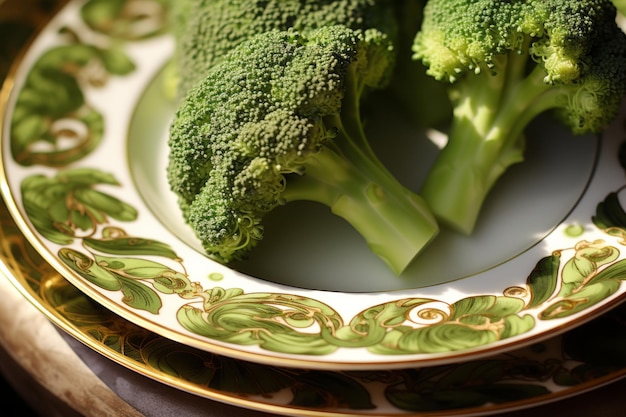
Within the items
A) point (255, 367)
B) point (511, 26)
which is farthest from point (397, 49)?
point (255, 367)

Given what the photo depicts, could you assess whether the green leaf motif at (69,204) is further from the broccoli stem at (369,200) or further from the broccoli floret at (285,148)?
the broccoli stem at (369,200)

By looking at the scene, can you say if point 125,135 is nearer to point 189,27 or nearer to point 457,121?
point 189,27

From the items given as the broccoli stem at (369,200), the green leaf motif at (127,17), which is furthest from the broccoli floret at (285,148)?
the green leaf motif at (127,17)

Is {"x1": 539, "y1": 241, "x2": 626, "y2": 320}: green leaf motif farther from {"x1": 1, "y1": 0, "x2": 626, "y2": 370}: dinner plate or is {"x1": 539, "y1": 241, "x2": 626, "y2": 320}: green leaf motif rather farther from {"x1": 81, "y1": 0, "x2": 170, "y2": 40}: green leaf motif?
{"x1": 81, "y1": 0, "x2": 170, "y2": 40}: green leaf motif

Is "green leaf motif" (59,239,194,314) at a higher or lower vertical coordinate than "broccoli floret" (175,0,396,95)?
lower

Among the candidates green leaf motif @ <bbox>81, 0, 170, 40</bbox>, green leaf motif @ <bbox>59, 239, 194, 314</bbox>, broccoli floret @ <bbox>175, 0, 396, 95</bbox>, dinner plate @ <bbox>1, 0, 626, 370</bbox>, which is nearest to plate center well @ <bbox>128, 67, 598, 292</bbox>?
dinner plate @ <bbox>1, 0, 626, 370</bbox>

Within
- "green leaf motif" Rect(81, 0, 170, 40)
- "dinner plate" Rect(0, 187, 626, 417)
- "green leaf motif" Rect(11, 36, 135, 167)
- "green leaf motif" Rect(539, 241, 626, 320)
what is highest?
"green leaf motif" Rect(81, 0, 170, 40)

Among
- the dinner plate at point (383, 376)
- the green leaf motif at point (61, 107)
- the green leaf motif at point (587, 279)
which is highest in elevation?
the green leaf motif at point (61, 107)
